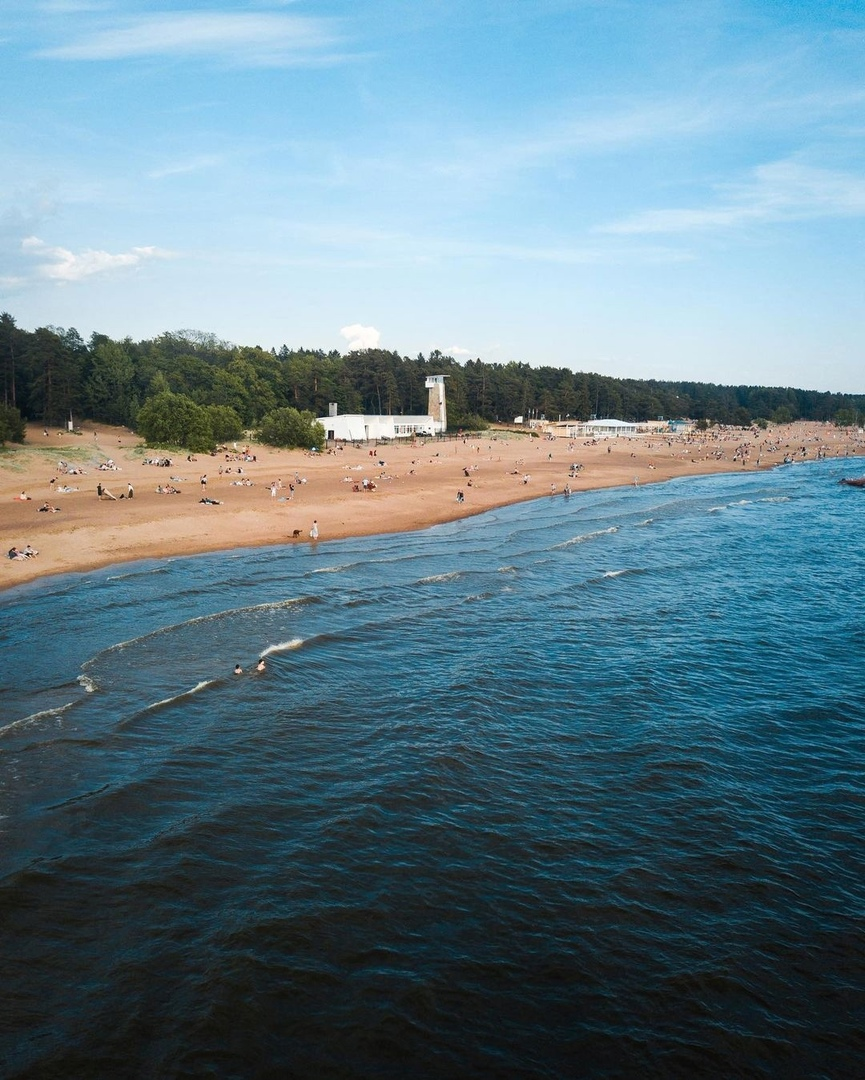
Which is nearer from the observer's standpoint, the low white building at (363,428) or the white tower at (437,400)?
the low white building at (363,428)

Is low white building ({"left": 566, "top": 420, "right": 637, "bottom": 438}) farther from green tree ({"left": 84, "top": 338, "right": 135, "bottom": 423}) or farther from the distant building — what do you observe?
green tree ({"left": 84, "top": 338, "right": 135, "bottom": 423})

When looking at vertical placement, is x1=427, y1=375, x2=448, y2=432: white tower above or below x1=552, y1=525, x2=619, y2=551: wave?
above

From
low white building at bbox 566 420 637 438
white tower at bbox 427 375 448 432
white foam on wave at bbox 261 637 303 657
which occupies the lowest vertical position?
white foam on wave at bbox 261 637 303 657

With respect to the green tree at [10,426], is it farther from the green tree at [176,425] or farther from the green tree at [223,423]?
the green tree at [223,423]

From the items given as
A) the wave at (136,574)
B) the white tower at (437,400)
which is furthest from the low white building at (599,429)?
the wave at (136,574)

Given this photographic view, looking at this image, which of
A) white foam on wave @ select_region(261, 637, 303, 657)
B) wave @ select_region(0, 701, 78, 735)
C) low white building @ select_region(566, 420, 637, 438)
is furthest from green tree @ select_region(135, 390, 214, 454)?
low white building @ select_region(566, 420, 637, 438)

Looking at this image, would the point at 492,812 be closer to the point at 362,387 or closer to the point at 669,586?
the point at 669,586

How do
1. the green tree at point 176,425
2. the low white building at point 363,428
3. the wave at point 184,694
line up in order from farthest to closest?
the low white building at point 363,428 < the green tree at point 176,425 < the wave at point 184,694

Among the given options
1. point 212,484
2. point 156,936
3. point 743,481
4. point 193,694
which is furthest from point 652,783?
point 743,481
